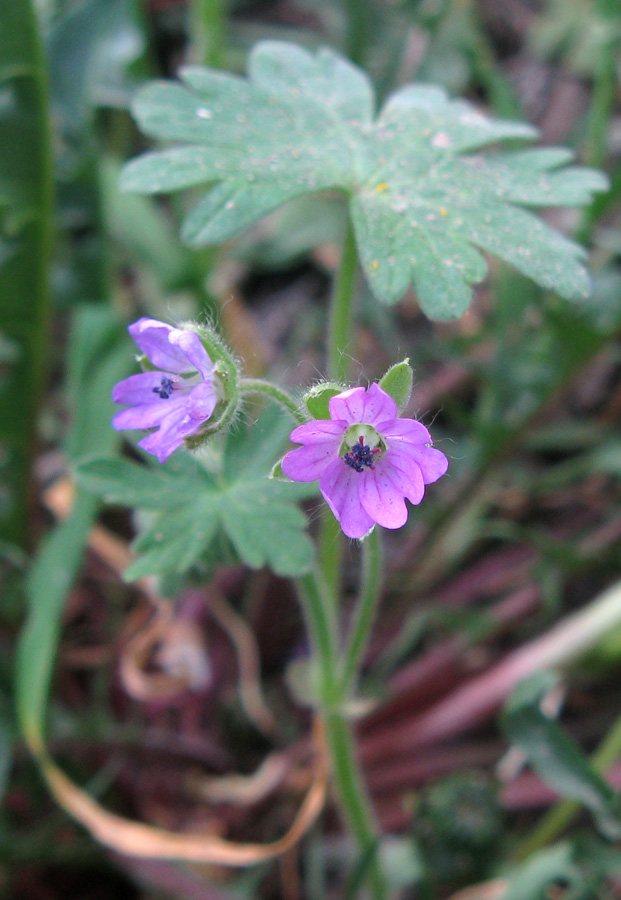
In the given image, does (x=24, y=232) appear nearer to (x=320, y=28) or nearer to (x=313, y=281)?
(x=313, y=281)

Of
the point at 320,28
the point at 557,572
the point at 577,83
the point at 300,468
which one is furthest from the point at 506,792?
the point at 320,28

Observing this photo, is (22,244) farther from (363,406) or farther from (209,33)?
(363,406)

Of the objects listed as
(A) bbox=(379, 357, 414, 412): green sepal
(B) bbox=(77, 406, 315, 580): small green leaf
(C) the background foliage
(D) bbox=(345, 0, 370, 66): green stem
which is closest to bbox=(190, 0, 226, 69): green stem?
(C) the background foliage

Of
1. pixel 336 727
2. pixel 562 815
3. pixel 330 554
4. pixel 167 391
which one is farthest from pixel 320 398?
pixel 562 815

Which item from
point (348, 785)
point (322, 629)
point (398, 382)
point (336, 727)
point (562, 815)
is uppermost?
point (398, 382)

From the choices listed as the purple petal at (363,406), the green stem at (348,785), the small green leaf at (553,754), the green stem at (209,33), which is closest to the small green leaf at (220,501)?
the purple petal at (363,406)
